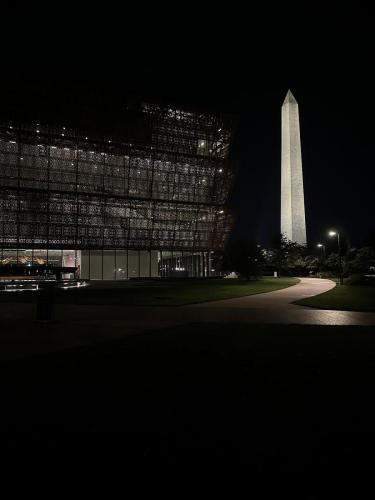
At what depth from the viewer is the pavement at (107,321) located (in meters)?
9.61

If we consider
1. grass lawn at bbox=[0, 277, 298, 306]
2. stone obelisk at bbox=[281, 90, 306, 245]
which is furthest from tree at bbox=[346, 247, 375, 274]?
grass lawn at bbox=[0, 277, 298, 306]

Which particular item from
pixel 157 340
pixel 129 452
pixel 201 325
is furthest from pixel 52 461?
pixel 201 325

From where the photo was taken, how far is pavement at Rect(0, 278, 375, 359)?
9606 millimetres

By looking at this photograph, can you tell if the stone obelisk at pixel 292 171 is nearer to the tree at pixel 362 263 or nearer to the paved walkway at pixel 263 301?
the tree at pixel 362 263

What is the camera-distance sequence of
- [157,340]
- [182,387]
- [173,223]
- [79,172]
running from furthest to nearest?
[173,223] < [79,172] < [157,340] < [182,387]

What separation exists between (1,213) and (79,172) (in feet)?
41.8

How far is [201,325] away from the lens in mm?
11875

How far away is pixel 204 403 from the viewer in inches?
191

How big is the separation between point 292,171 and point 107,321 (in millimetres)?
64194

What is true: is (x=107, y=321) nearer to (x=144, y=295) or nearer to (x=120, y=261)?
(x=144, y=295)

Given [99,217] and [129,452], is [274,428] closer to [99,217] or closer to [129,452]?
[129,452]

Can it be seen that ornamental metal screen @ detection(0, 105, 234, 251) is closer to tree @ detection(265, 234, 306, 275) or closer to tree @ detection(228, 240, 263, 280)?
tree @ detection(265, 234, 306, 275)

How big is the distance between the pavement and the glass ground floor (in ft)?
138

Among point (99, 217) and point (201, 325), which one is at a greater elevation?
point (99, 217)
